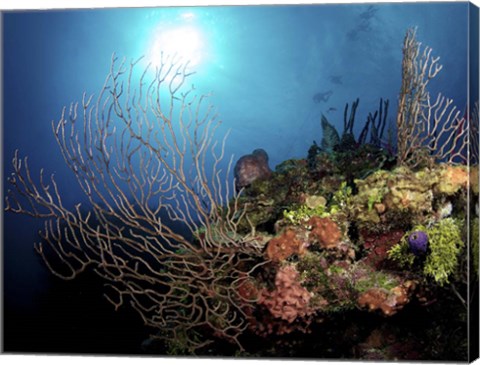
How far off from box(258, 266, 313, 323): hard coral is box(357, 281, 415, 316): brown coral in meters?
0.35

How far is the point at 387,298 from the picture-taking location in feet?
17.5

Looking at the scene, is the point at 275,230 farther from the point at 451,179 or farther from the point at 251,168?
the point at 451,179

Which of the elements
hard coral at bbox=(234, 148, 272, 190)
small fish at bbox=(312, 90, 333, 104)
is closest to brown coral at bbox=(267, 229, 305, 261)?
hard coral at bbox=(234, 148, 272, 190)

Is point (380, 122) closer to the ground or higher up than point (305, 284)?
higher up

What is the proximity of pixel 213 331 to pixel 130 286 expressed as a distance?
630 millimetres

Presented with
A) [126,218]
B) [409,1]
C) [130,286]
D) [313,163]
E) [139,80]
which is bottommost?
[130,286]

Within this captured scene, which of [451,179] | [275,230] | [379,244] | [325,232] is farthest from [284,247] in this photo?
[451,179]

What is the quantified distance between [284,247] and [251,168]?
21.9 inches

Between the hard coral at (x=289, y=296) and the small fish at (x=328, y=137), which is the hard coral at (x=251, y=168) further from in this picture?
the hard coral at (x=289, y=296)

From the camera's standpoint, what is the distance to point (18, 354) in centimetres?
582

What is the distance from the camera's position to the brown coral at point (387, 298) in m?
5.34

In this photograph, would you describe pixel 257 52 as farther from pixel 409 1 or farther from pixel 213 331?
pixel 213 331

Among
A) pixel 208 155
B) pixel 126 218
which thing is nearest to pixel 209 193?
pixel 208 155

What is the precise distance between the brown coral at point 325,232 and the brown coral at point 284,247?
11cm
